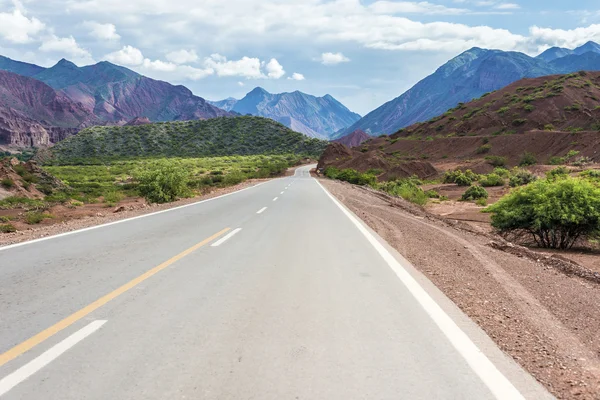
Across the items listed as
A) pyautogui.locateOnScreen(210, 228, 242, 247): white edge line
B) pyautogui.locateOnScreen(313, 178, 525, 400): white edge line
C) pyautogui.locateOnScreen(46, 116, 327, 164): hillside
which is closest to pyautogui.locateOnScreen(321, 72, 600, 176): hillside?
pyautogui.locateOnScreen(46, 116, 327, 164): hillside

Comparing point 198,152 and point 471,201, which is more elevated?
point 198,152

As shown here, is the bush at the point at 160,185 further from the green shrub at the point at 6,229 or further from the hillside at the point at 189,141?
the hillside at the point at 189,141

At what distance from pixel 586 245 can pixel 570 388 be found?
12.9 m

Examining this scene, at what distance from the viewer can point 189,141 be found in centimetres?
13325

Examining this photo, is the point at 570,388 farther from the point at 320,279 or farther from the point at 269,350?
the point at 320,279

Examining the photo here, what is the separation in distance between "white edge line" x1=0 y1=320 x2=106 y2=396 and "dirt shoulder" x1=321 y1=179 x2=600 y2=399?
12.8 feet

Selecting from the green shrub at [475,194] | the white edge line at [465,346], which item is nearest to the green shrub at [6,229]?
the white edge line at [465,346]

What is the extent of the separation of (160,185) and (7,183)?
10.9m

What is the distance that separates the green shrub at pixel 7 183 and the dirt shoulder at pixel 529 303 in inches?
1030

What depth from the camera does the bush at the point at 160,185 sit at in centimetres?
2388

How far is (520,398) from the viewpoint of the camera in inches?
129

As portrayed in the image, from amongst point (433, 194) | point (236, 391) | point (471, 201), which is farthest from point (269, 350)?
point (433, 194)

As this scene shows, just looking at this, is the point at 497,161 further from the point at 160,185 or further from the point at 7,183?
the point at 7,183

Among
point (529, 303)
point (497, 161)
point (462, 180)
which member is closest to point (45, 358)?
point (529, 303)
